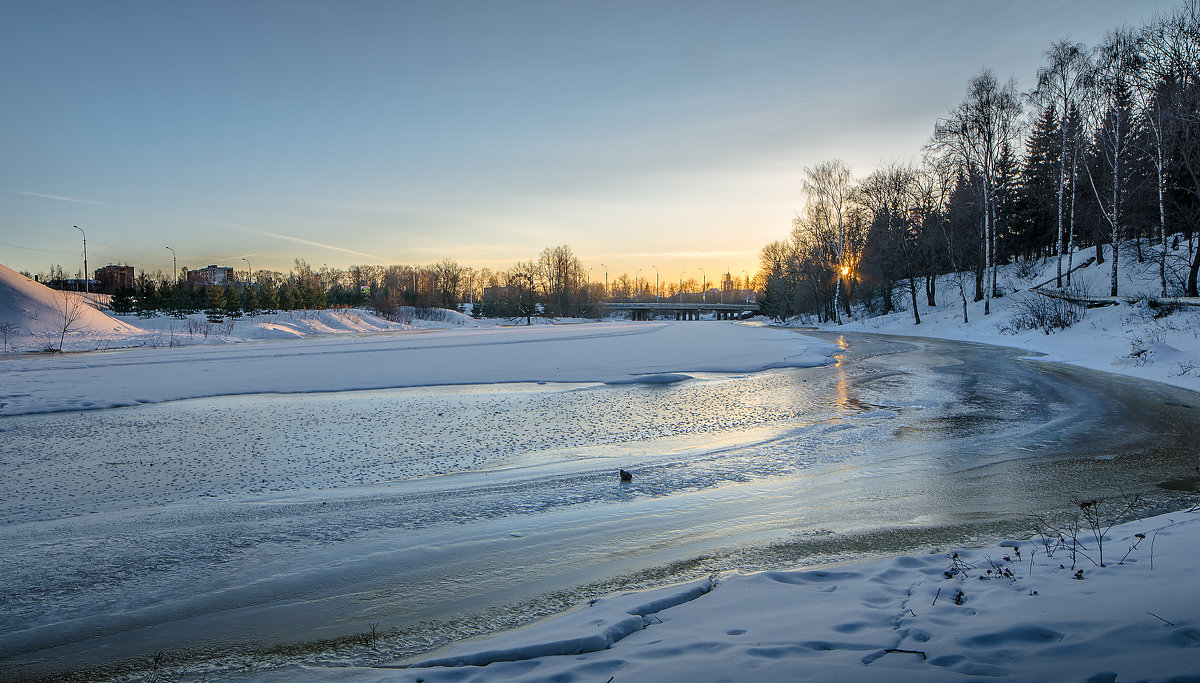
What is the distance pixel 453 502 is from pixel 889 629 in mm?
3940

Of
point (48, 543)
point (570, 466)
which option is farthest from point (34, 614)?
point (570, 466)

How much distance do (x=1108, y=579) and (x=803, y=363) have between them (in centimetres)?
1592

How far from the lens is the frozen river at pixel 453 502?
3699 mm

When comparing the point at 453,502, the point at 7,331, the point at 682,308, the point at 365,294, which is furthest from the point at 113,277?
the point at 453,502

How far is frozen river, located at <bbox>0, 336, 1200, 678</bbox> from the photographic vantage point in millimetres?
3699

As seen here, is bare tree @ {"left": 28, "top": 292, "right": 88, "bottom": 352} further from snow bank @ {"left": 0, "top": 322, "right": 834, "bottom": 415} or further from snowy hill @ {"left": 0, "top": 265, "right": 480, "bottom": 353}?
snow bank @ {"left": 0, "top": 322, "right": 834, "bottom": 415}

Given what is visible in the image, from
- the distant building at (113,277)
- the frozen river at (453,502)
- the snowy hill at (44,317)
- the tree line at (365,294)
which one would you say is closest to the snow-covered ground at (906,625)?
the frozen river at (453,502)

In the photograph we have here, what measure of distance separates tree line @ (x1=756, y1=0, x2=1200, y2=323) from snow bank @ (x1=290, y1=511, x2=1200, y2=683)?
24918mm

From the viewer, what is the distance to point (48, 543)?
4.81m

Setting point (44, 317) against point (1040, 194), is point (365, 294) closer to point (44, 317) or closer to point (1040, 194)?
point (44, 317)

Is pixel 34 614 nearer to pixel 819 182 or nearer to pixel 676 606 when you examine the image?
pixel 676 606

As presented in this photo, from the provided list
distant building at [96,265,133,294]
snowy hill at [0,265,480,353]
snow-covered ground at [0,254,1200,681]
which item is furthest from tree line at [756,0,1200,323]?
distant building at [96,265,133,294]

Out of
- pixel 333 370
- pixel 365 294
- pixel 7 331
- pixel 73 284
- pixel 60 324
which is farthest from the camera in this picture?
pixel 73 284

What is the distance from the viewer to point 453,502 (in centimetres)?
575
